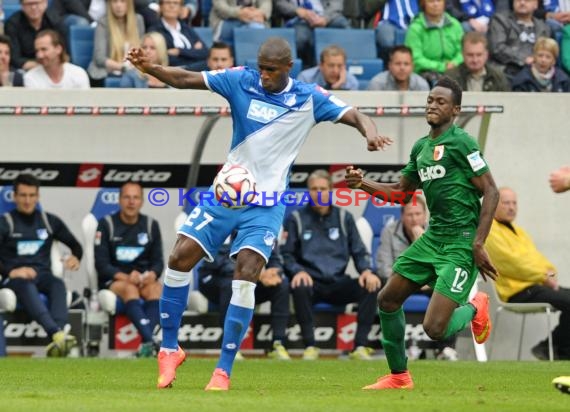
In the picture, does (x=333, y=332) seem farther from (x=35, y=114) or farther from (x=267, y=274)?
(x=35, y=114)

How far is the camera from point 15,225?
14.2 metres

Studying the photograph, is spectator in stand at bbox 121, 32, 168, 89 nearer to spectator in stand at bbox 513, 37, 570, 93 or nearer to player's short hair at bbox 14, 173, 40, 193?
player's short hair at bbox 14, 173, 40, 193

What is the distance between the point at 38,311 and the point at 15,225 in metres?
1.01

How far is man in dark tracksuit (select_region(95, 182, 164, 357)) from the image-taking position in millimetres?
14258

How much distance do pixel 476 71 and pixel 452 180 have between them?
6532mm

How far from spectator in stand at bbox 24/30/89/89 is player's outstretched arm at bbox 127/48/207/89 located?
577 centimetres

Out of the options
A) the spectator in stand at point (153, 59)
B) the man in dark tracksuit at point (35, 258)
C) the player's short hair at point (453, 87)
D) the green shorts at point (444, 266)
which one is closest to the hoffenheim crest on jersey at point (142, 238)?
the man in dark tracksuit at point (35, 258)

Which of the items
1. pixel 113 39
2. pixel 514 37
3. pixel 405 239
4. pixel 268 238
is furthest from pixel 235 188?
pixel 514 37

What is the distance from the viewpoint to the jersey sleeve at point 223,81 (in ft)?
30.7

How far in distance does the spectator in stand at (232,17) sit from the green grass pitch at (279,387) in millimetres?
4577

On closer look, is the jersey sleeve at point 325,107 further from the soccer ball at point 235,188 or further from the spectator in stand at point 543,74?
the spectator in stand at point 543,74

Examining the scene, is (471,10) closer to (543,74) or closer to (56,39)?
(543,74)

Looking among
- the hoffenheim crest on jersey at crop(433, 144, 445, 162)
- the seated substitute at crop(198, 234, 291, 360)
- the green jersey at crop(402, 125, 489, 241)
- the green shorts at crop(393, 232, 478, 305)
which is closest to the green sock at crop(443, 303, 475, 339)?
the green shorts at crop(393, 232, 478, 305)

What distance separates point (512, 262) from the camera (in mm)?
14609
